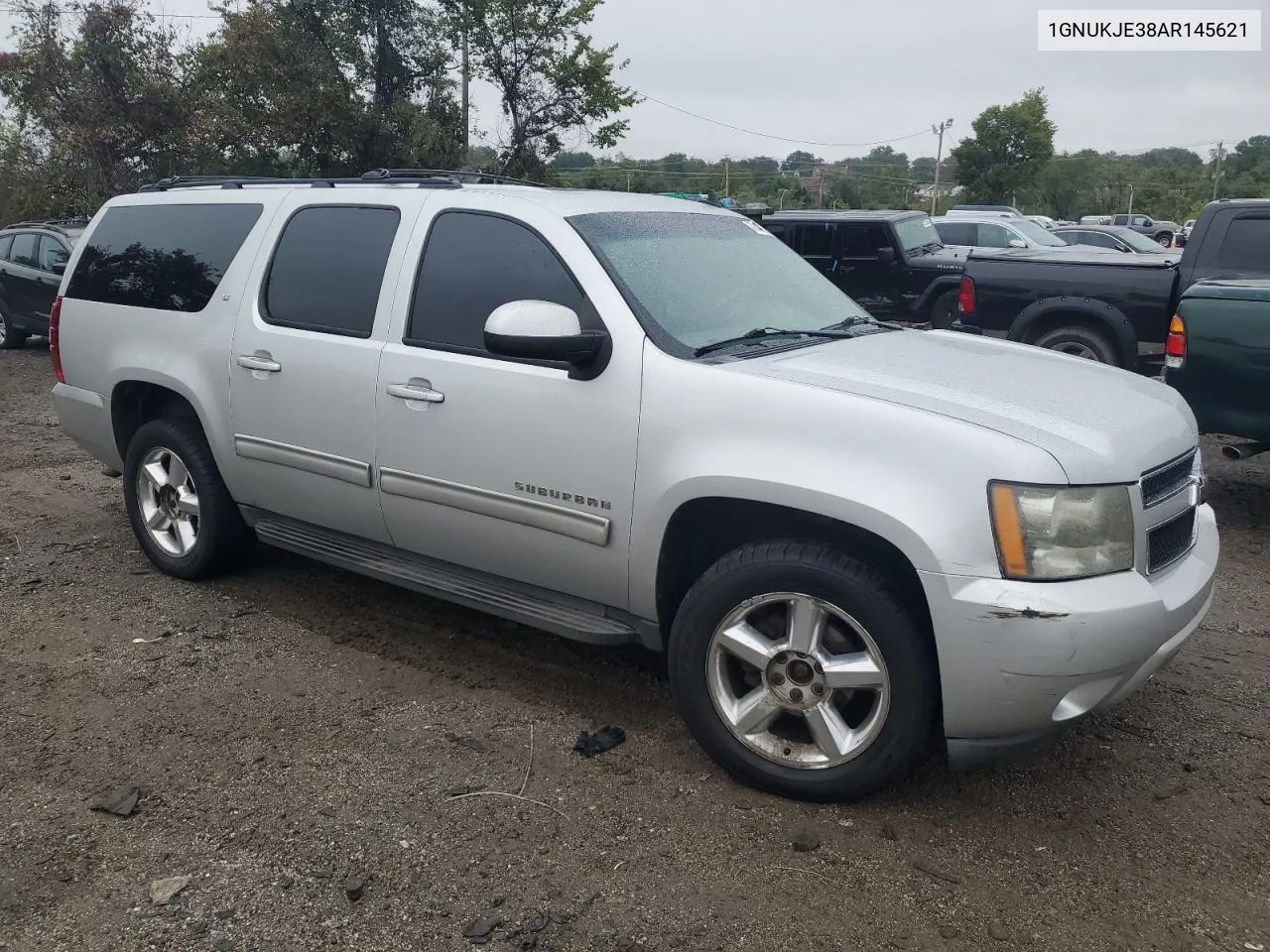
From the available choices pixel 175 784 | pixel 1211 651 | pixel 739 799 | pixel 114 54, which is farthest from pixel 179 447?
pixel 114 54

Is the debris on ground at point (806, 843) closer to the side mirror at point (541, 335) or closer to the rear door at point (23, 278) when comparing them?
A: the side mirror at point (541, 335)

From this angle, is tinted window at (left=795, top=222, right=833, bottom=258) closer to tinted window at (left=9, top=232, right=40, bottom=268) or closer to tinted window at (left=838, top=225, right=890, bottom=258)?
tinted window at (left=838, top=225, right=890, bottom=258)

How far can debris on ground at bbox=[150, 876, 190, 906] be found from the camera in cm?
277

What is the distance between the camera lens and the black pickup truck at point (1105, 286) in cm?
821

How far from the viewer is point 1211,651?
14.3ft

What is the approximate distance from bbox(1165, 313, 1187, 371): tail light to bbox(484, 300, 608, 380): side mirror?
425 centimetres

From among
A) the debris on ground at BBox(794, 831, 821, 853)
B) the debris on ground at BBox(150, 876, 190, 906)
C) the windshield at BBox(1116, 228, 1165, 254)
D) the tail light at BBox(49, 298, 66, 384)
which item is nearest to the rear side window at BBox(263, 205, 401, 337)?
the tail light at BBox(49, 298, 66, 384)

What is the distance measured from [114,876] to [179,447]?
7.99 ft

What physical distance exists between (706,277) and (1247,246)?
6234mm

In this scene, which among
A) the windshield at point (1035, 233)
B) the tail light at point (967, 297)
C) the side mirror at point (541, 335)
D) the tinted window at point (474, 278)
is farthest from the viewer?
the windshield at point (1035, 233)

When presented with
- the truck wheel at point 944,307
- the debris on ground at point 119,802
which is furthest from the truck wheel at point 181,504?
the truck wheel at point 944,307

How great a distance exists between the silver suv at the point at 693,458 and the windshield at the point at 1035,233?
1510 cm

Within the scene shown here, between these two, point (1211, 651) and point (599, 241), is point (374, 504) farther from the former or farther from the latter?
point (1211, 651)

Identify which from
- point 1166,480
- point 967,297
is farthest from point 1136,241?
point 1166,480
